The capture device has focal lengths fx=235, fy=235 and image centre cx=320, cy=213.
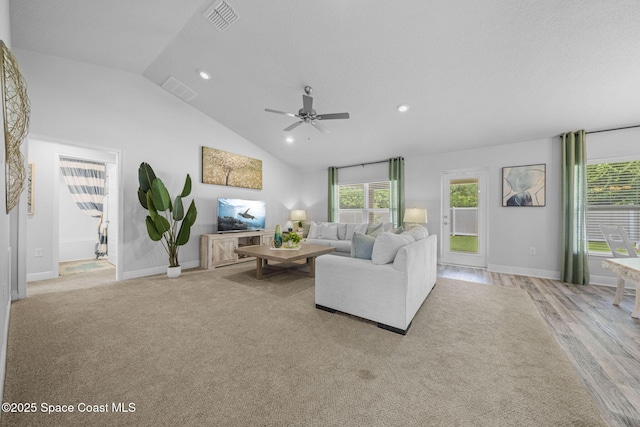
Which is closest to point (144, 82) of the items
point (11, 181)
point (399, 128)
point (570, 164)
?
point (11, 181)

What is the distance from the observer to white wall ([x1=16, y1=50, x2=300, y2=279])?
3119mm

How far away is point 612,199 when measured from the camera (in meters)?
3.62

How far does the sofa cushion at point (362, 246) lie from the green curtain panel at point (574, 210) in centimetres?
362

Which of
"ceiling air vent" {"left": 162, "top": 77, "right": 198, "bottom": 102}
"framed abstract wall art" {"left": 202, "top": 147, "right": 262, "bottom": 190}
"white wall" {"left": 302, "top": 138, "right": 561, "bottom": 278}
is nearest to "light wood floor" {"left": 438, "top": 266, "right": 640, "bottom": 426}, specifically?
"white wall" {"left": 302, "top": 138, "right": 561, "bottom": 278}

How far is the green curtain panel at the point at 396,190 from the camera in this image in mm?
5344

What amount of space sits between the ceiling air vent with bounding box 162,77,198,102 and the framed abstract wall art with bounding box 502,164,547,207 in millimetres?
5828

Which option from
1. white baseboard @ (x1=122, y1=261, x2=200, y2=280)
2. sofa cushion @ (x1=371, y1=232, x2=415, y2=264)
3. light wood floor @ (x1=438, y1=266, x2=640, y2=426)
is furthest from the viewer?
white baseboard @ (x1=122, y1=261, x2=200, y2=280)

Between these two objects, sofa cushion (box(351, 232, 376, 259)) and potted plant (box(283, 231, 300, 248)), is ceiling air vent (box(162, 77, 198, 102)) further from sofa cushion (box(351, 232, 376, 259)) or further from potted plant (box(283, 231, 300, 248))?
sofa cushion (box(351, 232, 376, 259))

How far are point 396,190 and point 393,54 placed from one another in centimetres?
310

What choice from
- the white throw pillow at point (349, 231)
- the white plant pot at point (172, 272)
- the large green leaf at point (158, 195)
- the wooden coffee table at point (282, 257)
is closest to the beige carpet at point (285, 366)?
the wooden coffee table at point (282, 257)

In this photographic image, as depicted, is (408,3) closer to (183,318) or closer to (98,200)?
(183,318)

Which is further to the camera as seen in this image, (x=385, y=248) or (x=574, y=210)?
(x=574, y=210)

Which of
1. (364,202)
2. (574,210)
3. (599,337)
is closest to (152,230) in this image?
(364,202)

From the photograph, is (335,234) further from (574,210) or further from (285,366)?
(574,210)
